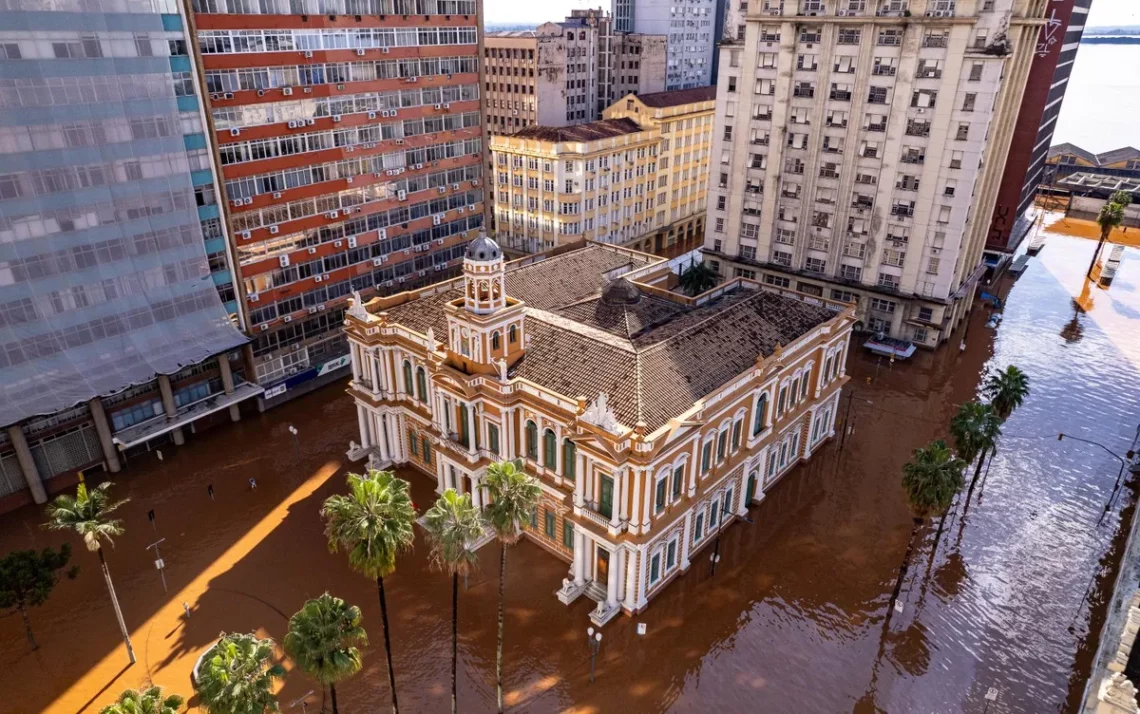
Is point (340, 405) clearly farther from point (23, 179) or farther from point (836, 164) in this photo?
point (836, 164)

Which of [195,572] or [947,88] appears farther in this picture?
[947,88]

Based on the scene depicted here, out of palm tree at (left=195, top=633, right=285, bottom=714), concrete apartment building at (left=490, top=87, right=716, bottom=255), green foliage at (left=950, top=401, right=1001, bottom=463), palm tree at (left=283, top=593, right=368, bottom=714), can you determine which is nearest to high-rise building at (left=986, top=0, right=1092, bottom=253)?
concrete apartment building at (left=490, top=87, right=716, bottom=255)

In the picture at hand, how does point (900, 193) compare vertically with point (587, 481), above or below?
above

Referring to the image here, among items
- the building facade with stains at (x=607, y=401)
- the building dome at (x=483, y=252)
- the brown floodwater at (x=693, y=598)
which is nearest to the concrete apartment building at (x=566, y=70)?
the building facade with stains at (x=607, y=401)

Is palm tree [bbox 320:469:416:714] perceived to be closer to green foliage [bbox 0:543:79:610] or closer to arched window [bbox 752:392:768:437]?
green foliage [bbox 0:543:79:610]

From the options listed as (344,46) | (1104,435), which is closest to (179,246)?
(344,46)

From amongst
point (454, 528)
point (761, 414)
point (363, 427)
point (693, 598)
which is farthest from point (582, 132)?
point (454, 528)

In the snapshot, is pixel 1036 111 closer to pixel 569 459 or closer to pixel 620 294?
pixel 620 294
